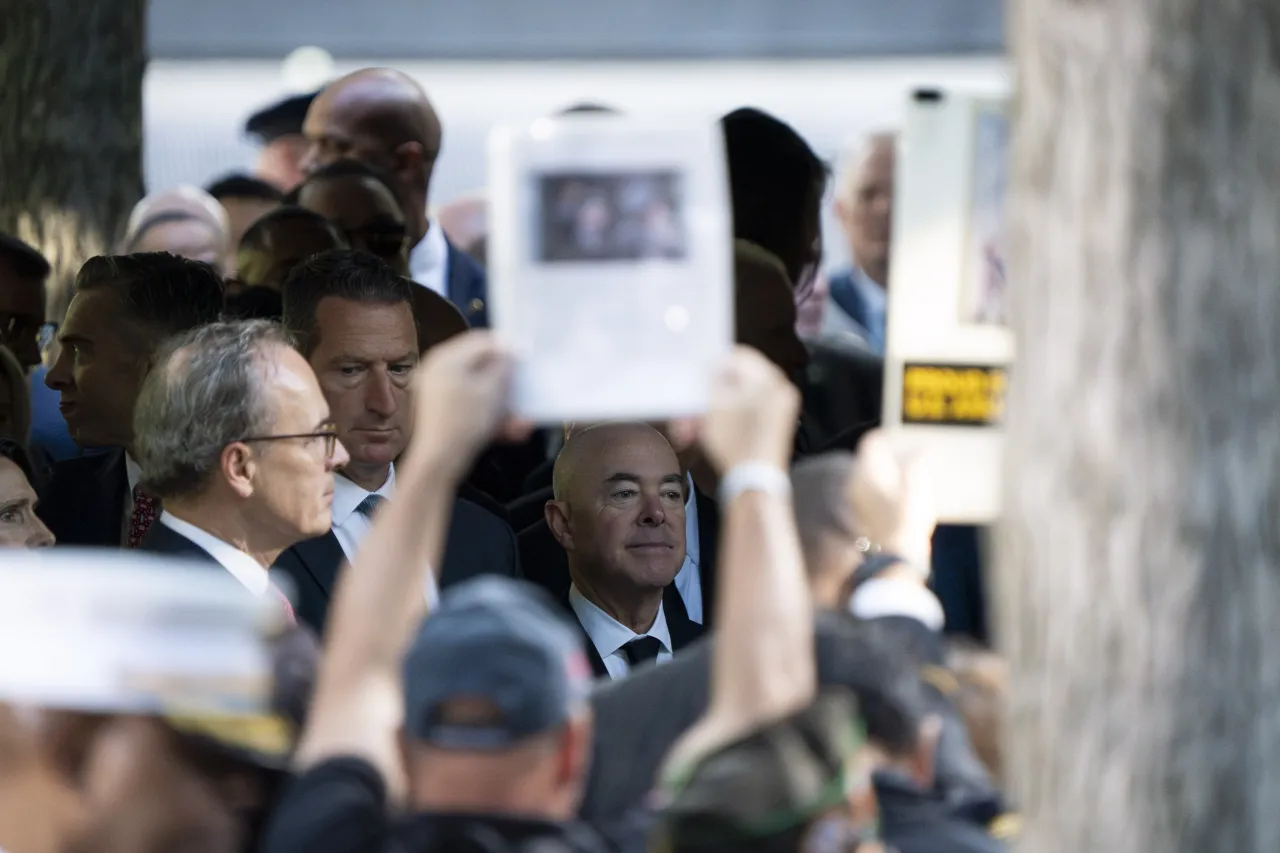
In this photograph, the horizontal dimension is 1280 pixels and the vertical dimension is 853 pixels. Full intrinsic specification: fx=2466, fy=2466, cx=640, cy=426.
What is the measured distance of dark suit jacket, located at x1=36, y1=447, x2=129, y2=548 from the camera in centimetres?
497

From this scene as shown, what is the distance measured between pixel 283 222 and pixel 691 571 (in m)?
1.54

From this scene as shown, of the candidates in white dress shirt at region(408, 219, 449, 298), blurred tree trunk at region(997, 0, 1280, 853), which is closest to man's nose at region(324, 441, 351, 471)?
blurred tree trunk at region(997, 0, 1280, 853)

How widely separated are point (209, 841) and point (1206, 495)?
123cm

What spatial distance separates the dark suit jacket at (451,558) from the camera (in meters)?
4.46

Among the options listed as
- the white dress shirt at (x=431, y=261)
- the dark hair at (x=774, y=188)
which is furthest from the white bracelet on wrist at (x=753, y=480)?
the white dress shirt at (x=431, y=261)

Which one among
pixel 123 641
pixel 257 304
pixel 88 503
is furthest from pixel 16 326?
pixel 123 641

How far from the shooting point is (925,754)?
Answer: 3.15 m

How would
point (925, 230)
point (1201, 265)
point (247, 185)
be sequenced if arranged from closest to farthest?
point (1201, 265) → point (925, 230) → point (247, 185)

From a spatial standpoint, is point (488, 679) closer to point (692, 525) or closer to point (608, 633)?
point (608, 633)

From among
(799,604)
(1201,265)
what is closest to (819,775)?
(799,604)

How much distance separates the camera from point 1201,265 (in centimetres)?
264

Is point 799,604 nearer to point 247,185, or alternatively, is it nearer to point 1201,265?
point 1201,265

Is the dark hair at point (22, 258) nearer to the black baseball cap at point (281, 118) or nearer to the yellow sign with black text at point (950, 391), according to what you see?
the black baseball cap at point (281, 118)

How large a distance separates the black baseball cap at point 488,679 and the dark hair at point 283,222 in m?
3.26
